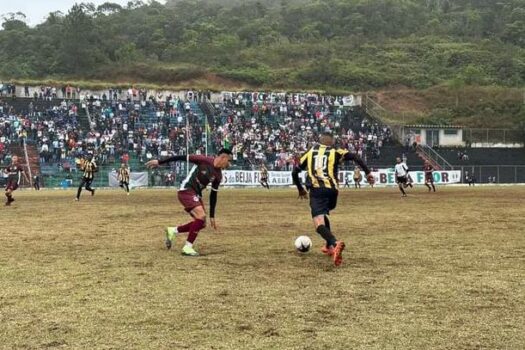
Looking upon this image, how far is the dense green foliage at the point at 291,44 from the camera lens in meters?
96.8

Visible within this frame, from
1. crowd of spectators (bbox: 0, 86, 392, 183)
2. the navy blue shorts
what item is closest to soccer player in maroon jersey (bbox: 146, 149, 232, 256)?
the navy blue shorts

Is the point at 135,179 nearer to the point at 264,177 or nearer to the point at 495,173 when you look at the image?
the point at 264,177

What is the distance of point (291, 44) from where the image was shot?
11912 cm

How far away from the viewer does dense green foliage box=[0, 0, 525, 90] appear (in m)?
96.8

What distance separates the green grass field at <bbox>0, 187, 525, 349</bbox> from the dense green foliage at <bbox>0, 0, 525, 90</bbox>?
80.8 m

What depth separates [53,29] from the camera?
115812 millimetres

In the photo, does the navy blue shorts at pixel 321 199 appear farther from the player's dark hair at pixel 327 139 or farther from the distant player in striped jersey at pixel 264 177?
the distant player in striped jersey at pixel 264 177

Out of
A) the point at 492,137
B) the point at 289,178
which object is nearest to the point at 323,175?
the point at 289,178

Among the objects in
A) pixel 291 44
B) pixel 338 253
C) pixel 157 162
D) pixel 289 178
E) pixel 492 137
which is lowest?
pixel 289 178

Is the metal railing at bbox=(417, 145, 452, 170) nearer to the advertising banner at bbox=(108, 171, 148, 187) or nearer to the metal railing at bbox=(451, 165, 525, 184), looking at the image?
the metal railing at bbox=(451, 165, 525, 184)

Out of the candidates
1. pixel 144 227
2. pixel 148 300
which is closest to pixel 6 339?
pixel 148 300

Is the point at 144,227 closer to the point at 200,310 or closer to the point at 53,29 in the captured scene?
the point at 200,310

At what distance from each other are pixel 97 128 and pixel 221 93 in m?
17.8

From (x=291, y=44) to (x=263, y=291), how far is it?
115 m
